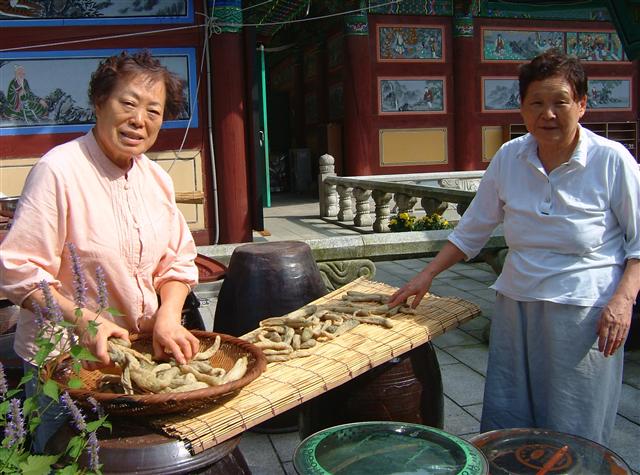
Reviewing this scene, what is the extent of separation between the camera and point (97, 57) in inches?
300

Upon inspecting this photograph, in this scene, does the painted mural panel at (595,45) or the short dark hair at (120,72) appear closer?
the short dark hair at (120,72)

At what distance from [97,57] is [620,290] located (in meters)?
6.69

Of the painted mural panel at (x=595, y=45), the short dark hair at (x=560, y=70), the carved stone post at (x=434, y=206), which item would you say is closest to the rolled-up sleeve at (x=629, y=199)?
the short dark hair at (x=560, y=70)

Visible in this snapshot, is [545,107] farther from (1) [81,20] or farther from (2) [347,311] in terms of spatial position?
(1) [81,20]

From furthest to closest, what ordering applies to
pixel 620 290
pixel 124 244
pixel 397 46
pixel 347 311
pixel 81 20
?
pixel 397 46 < pixel 81 20 < pixel 347 311 < pixel 620 290 < pixel 124 244

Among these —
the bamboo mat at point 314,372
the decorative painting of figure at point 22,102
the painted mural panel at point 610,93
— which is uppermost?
the painted mural panel at point 610,93

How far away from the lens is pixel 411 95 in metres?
14.6

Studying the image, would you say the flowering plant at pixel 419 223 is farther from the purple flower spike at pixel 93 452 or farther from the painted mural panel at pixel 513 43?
the purple flower spike at pixel 93 452

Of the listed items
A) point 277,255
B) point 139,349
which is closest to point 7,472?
point 139,349

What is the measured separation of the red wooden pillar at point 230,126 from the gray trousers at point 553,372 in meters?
5.78

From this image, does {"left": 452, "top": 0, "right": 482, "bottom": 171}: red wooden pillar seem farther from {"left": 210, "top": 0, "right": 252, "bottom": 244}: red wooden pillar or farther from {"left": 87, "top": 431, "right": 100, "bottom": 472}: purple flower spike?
{"left": 87, "top": 431, "right": 100, "bottom": 472}: purple flower spike

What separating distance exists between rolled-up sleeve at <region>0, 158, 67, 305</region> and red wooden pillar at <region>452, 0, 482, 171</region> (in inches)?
537

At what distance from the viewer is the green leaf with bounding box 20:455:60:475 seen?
1.53 m

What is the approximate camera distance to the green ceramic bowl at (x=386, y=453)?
175 cm
